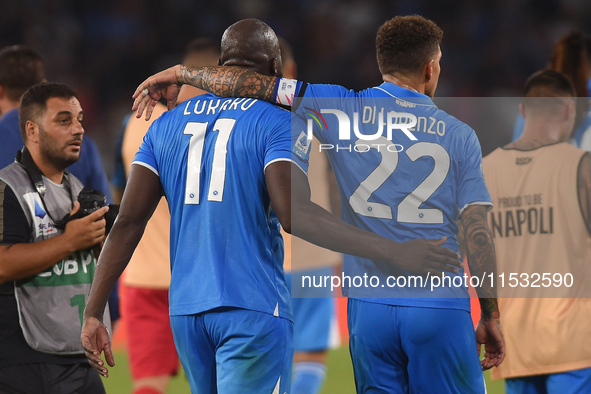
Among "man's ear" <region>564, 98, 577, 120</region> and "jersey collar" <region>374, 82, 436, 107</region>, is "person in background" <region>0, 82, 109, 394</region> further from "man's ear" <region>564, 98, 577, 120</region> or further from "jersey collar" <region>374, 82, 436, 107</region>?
"man's ear" <region>564, 98, 577, 120</region>

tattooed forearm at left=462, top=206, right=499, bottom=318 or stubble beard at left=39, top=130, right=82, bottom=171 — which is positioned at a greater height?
stubble beard at left=39, top=130, right=82, bottom=171

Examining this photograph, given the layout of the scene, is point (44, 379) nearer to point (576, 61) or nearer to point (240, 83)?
point (240, 83)

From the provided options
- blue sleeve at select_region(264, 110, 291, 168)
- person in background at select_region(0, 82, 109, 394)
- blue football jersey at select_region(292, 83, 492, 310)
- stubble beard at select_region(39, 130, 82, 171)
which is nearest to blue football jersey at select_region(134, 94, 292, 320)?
blue sleeve at select_region(264, 110, 291, 168)

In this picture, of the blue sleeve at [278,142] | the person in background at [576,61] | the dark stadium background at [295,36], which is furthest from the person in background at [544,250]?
the dark stadium background at [295,36]

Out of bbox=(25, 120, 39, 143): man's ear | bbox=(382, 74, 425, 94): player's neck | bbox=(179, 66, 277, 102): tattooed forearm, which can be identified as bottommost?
bbox=(25, 120, 39, 143): man's ear

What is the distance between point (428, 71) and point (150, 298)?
107 inches

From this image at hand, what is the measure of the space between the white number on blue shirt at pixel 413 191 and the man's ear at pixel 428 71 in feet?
1.10

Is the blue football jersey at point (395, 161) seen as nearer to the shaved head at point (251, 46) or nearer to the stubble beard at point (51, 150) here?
the shaved head at point (251, 46)

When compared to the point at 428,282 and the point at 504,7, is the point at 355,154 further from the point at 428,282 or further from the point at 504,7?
the point at 504,7

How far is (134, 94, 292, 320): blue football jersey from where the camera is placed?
286 cm

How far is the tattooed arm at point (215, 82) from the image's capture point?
3021mm

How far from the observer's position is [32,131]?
11.8 ft

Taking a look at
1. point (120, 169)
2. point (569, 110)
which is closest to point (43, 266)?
point (120, 169)

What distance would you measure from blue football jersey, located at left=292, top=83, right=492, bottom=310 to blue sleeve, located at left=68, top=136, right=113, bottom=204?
1614 mm
